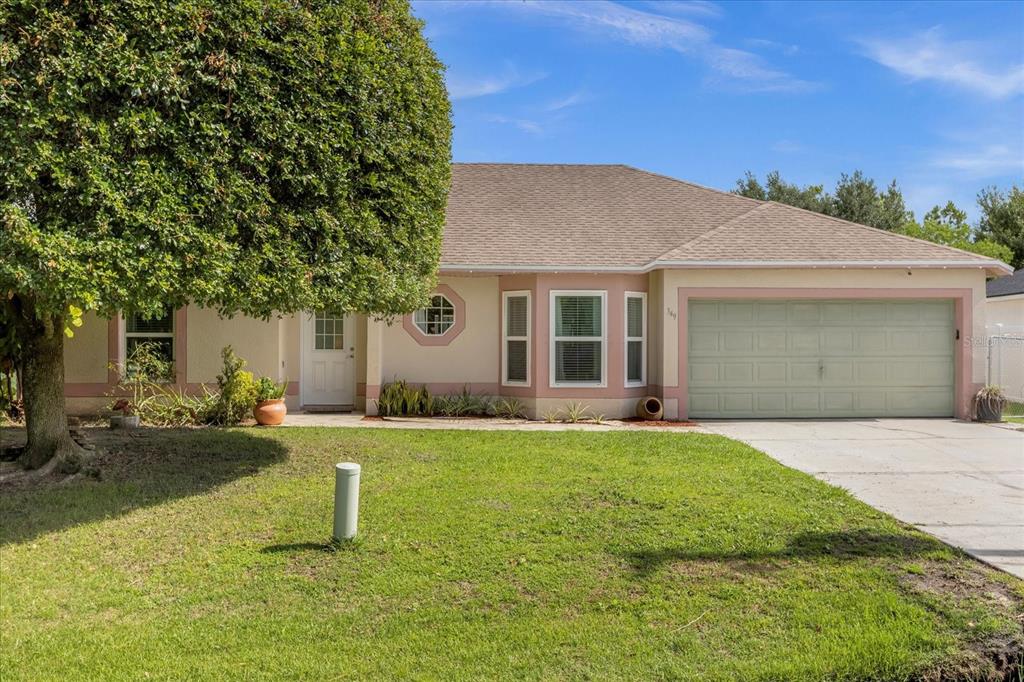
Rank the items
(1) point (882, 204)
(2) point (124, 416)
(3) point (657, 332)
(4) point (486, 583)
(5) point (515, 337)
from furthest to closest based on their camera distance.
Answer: (1) point (882, 204)
(5) point (515, 337)
(3) point (657, 332)
(2) point (124, 416)
(4) point (486, 583)

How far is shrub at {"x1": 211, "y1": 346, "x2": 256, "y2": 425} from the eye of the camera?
420 inches

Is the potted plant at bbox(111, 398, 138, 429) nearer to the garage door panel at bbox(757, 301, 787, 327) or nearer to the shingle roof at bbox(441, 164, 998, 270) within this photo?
the shingle roof at bbox(441, 164, 998, 270)

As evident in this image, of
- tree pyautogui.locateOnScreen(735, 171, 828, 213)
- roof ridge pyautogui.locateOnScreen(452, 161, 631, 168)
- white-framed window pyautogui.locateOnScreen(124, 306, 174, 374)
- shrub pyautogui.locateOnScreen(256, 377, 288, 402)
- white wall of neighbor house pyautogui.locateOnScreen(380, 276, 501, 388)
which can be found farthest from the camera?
tree pyautogui.locateOnScreen(735, 171, 828, 213)

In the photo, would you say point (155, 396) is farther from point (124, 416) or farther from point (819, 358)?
point (819, 358)

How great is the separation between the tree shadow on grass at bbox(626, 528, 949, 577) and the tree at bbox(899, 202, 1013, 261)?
2085 cm

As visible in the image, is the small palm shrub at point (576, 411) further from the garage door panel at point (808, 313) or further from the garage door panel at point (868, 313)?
the garage door panel at point (868, 313)


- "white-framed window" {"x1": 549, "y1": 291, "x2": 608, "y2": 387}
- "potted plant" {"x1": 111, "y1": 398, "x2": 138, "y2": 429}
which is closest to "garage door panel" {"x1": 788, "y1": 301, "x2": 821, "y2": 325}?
"white-framed window" {"x1": 549, "y1": 291, "x2": 608, "y2": 387}

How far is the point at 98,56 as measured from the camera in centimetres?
482

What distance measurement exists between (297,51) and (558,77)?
852 cm

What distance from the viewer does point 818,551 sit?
15.7ft

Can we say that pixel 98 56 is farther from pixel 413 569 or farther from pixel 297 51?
pixel 413 569

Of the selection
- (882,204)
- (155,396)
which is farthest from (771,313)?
(882,204)

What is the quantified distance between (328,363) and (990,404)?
12.7m

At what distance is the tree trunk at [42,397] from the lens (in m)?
6.96
